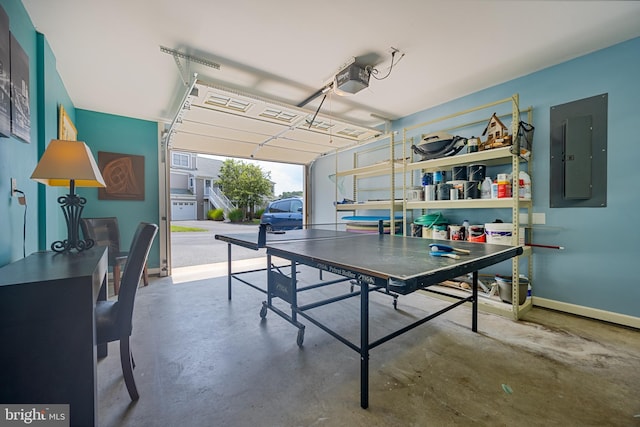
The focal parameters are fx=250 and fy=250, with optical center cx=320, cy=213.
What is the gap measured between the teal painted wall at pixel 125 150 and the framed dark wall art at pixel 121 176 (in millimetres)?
70

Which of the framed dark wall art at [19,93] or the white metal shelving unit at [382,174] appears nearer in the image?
the framed dark wall art at [19,93]

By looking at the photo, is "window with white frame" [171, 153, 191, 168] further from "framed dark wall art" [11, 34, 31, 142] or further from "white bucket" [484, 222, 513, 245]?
"white bucket" [484, 222, 513, 245]

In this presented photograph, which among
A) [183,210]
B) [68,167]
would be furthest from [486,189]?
[183,210]

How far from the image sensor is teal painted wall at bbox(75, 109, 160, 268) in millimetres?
3846

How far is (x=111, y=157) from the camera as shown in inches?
156

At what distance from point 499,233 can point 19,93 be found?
420cm

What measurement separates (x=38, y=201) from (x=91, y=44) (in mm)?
1503

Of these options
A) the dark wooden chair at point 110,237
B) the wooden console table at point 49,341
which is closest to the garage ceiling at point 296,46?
the dark wooden chair at point 110,237

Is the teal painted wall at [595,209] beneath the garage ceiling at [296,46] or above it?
beneath

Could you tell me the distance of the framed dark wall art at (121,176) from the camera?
154 inches

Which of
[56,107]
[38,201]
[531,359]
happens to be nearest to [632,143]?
[531,359]

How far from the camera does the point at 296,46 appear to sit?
2.36m

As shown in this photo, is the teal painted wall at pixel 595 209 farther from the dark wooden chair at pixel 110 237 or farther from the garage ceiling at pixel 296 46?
the dark wooden chair at pixel 110 237

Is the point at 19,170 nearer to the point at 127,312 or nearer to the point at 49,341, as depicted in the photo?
the point at 127,312
